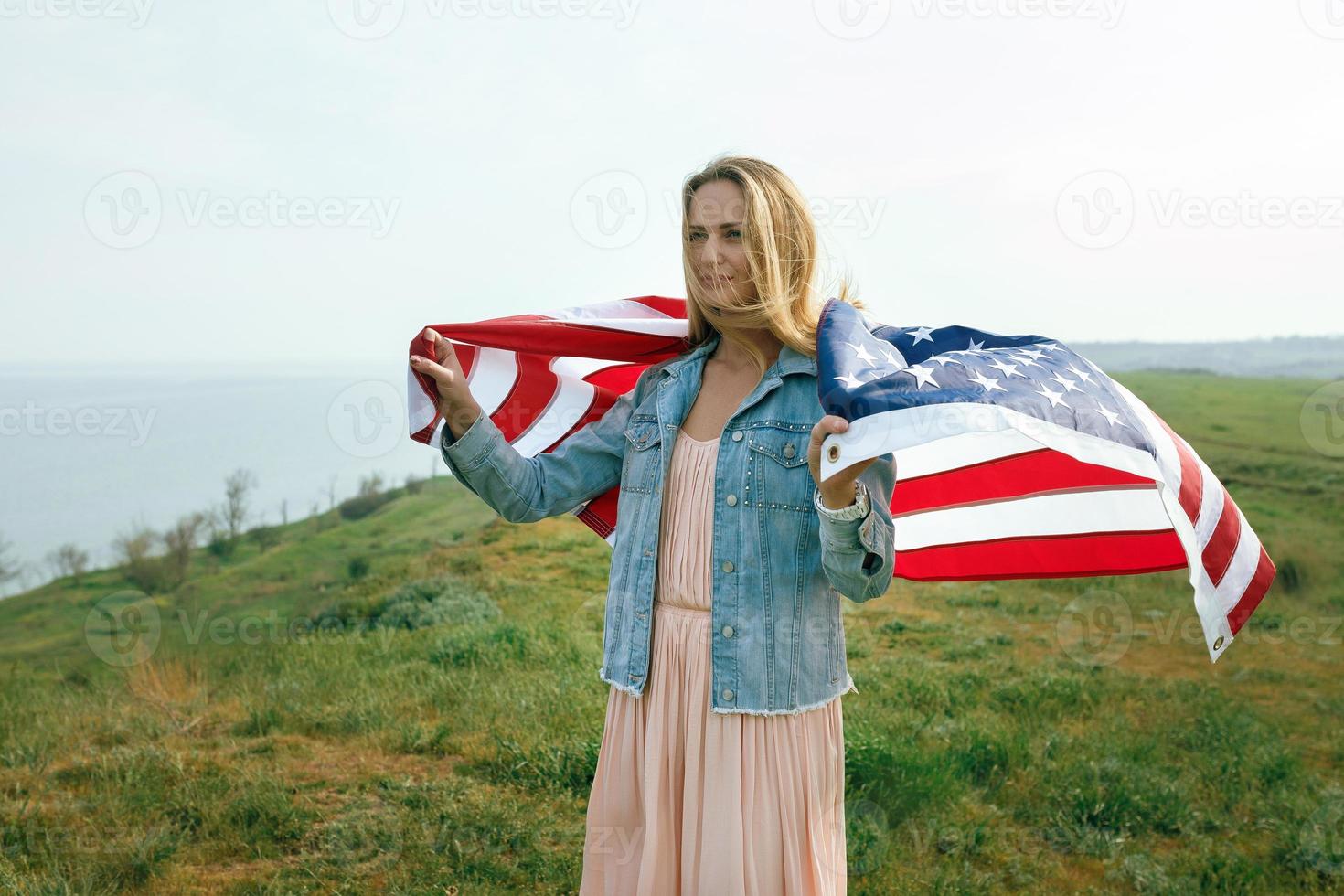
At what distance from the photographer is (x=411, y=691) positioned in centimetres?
654

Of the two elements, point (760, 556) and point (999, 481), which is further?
point (999, 481)

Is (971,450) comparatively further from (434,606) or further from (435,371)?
(434,606)

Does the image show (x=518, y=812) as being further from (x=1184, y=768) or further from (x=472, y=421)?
(x=1184, y=768)

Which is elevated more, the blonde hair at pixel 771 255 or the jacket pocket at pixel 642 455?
the blonde hair at pixel 771 255

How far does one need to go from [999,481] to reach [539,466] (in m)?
1.62

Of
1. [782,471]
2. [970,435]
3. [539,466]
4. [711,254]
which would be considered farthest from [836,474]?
[970,435]

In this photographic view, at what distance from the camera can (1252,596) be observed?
301 centimetres

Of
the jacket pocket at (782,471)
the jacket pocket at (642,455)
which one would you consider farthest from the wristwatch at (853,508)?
the jacket pocket at (642,455)

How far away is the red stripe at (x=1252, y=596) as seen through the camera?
295 cm

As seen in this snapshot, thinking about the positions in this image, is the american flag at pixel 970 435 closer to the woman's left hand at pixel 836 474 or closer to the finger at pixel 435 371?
the woman's left hand at pixel 836 474

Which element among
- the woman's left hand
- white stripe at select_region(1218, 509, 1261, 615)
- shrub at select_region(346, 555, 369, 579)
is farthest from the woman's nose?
shrub at select_region(346, 555, 369, 579)

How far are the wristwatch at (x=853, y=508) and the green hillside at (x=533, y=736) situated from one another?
2.61 metres

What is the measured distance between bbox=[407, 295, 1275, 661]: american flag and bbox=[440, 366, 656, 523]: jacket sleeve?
0.79 ft

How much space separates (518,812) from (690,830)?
2.41m
